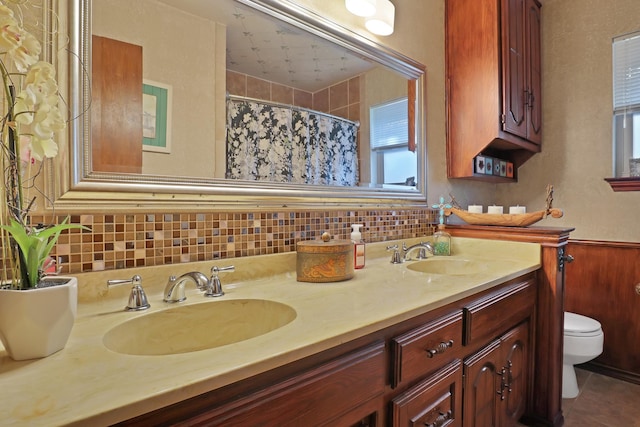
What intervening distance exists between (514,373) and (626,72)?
2.01m

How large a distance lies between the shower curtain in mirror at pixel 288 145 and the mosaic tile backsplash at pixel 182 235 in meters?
0.15

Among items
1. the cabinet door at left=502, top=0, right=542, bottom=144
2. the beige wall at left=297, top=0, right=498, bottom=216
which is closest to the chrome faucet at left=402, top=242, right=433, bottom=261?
the beige wall at left=297, top=0, right=498, bottom=216

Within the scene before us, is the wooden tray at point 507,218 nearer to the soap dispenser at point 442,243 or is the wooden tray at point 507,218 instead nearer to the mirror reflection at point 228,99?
the soap dispenser at point 442,243

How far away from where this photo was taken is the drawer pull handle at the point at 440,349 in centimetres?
91

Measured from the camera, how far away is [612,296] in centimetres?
206

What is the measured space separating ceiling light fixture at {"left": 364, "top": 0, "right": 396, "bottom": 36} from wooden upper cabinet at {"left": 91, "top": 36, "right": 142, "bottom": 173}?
1.05 m

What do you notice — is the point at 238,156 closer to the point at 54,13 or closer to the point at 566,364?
the point at 54,13

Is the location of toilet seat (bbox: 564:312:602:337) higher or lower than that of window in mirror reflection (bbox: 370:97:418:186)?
lower

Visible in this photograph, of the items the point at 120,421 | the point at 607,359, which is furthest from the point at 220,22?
the point at 607,359

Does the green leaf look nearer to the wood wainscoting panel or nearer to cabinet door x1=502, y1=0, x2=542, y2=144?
cabinet door x1=502, y1=0, x2=542, y2=144

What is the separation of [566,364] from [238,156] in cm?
210

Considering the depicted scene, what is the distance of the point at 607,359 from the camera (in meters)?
2.09

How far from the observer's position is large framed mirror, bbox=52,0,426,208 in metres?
0.87

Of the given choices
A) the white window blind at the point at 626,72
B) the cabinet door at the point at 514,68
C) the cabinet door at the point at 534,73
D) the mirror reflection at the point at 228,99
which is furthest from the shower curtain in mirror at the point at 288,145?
the white window blind at the point at 626,72
